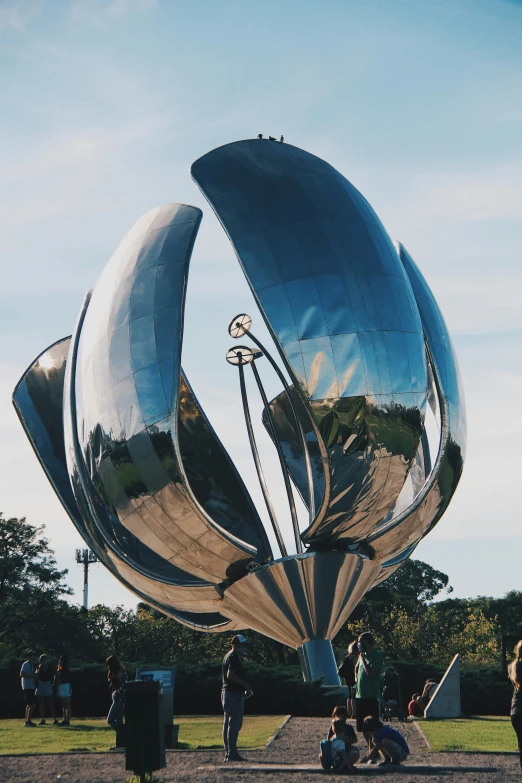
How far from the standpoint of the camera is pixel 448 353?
1958 centimetres

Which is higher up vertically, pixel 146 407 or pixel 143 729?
pixel 146 407

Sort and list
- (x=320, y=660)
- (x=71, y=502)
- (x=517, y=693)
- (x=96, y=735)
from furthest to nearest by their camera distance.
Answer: (x=71, y=502)
(x=320, y=660)
(x=96, y=735)
(x=517, y=693)

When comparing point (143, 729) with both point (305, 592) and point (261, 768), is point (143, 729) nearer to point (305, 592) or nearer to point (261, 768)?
point (261, 768)

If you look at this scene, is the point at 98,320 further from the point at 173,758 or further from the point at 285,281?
the point at 173,758


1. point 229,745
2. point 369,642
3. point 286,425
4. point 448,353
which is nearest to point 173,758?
point 229,745

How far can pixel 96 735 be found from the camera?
598 inches

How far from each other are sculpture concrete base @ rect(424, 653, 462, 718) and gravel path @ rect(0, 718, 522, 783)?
6.57 meters

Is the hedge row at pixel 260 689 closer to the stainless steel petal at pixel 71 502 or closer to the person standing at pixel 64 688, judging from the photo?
the stainless steel petal at pixel 71 502

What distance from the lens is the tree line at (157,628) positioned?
43500mm

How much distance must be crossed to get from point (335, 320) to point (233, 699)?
6595 mm

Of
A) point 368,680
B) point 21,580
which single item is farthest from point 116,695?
point 21,580

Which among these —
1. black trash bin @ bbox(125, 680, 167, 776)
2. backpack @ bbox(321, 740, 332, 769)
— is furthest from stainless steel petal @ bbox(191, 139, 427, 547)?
black trash bin @ bbox(125, 680, 167, 776)

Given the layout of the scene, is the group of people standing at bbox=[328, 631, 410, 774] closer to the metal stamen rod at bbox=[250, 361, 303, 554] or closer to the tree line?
the metal stamen rod at bbox=[250, 361, 303, 554]

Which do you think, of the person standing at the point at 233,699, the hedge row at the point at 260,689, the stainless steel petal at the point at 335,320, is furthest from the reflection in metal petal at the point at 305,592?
the person standing at the point at 233,699
